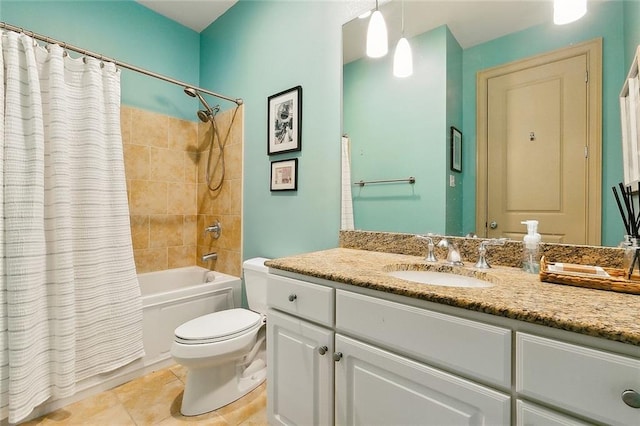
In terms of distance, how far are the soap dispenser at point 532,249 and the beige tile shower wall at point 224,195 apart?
5.82ft

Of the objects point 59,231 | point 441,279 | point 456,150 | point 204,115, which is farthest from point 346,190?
point 204,115

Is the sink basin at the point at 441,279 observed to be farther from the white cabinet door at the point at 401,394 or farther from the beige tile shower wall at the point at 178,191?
the beige tile shower wall at the point at 178,191

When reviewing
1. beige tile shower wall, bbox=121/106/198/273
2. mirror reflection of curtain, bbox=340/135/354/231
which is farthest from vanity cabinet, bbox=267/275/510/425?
beige tile shower wall, bbox=121/106/198/273

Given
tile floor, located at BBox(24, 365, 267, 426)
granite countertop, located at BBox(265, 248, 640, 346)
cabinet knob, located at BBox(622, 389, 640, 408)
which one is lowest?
tile floor, located at BBox(24, 365, 267, 426)

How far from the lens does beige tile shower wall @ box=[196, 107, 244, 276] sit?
Result: 2.17 meters

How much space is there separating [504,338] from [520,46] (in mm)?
1069

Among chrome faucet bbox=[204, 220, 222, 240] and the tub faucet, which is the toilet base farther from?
chrome faucet bbox=[204, 220, 222, 240]

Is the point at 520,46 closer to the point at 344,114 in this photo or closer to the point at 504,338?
the point at 344,114

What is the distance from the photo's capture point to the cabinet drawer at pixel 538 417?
58 centimetres

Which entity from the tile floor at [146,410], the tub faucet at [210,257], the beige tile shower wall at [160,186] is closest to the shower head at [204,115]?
the beige tile shower wall at [160,186]

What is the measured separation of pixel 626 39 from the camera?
88 centimetres

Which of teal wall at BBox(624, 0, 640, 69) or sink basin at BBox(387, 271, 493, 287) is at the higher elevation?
teal wall at BBox(624, 0, 640, 69)

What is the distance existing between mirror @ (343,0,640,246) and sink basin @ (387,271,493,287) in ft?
0.76

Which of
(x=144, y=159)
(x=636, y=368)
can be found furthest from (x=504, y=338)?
(x=144, y=159)
